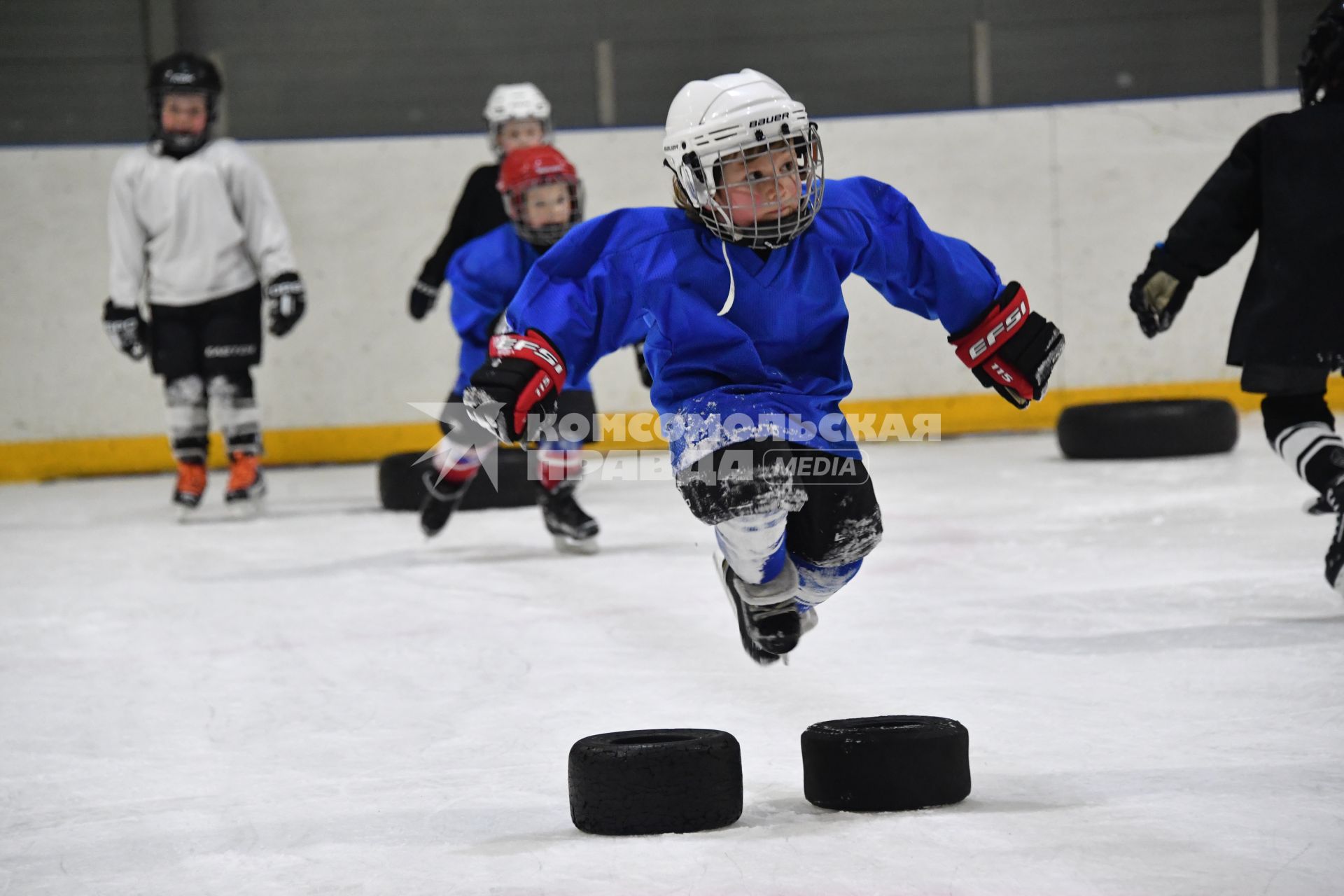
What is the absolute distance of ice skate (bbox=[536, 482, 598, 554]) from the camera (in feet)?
15.7

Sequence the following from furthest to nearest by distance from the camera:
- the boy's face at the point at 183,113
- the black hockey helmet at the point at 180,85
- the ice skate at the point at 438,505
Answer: the boy's face at the point at 183,113 < the black hockey helmet at the point at 180,85 < the ice skate at the point at 438,505

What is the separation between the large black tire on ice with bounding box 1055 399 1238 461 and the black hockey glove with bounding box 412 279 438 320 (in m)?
2.97

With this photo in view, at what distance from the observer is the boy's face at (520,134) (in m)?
5.74

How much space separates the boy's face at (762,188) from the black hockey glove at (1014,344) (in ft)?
1.52

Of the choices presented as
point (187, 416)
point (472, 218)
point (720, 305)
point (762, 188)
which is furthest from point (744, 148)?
point (187, 416)

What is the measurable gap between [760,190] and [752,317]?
0.67ft

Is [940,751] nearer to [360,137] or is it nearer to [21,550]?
[21,550]

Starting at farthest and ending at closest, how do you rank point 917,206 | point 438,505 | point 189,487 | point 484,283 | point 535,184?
point 917,206 → point 189,487 → point 438,505 → point 484,283 → point 535,184

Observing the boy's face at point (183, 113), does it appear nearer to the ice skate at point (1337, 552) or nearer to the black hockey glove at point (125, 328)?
the black hockey glove at point (125, 328)

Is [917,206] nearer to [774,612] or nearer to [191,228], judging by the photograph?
[191,228]

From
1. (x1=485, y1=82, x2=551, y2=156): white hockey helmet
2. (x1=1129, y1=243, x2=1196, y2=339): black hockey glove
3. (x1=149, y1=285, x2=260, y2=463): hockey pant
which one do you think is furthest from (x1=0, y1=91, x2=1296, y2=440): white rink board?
(x1=1129, y1=243, x2=1196, y2=339): black hockey glove

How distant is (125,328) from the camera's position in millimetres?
6301

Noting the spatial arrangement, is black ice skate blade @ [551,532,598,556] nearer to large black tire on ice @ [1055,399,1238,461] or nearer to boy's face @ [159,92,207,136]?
boy's face @ [159,92,207,136]

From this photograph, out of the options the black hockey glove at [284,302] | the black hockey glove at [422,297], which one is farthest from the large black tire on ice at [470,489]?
the black hockey glove at [422,297]
